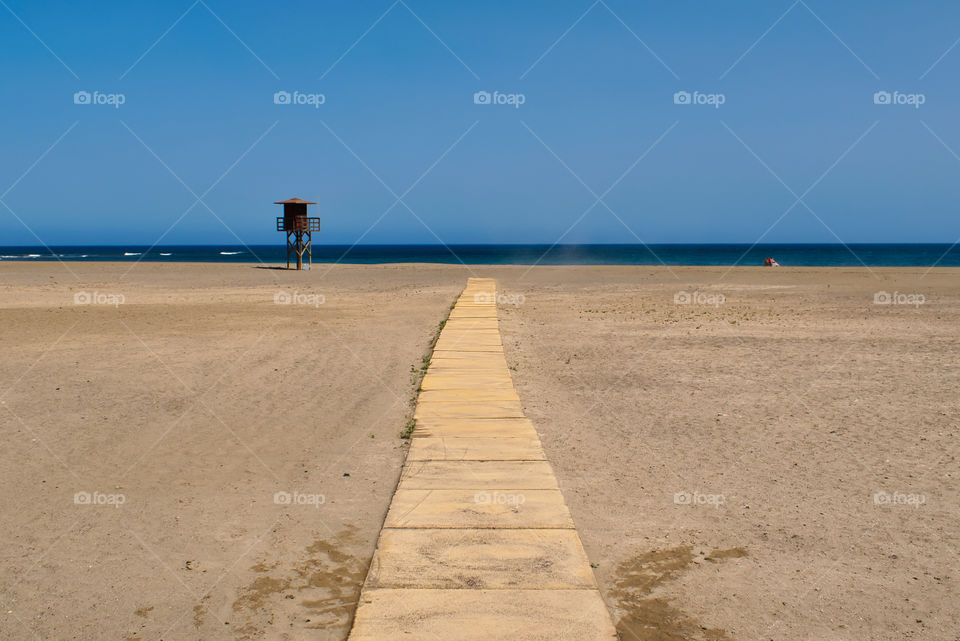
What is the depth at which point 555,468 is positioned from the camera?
20.1 ft

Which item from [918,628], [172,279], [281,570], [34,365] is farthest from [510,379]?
[172,279]

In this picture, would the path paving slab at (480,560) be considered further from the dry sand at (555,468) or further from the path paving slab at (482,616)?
the dry sand at (555,468)

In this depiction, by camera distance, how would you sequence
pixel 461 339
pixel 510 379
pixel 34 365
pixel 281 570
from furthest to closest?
pixel 461 339 < pixel 34 365 < pixel 510 379 < pixel 281 570

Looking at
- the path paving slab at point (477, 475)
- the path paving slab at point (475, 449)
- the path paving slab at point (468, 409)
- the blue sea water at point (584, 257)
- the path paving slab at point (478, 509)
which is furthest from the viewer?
the blue sea water at point (584, 257)

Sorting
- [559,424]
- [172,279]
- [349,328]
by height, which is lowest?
[559,424]

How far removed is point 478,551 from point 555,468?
2041 millimetres

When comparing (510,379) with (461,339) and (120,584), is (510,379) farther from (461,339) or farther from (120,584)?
(120,584)

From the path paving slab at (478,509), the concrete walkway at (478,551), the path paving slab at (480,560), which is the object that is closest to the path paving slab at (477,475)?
the concrete walkway at (478,551)

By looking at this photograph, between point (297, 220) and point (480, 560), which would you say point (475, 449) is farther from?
point (297, 220)

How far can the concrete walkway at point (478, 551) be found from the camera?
346 cm

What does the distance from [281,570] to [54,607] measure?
123 centimetres

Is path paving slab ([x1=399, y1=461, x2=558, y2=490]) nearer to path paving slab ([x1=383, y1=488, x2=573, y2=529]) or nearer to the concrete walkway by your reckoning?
the concrete walkway

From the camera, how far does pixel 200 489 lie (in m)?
5.71

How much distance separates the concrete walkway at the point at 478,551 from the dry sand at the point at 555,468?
26 centimetres
